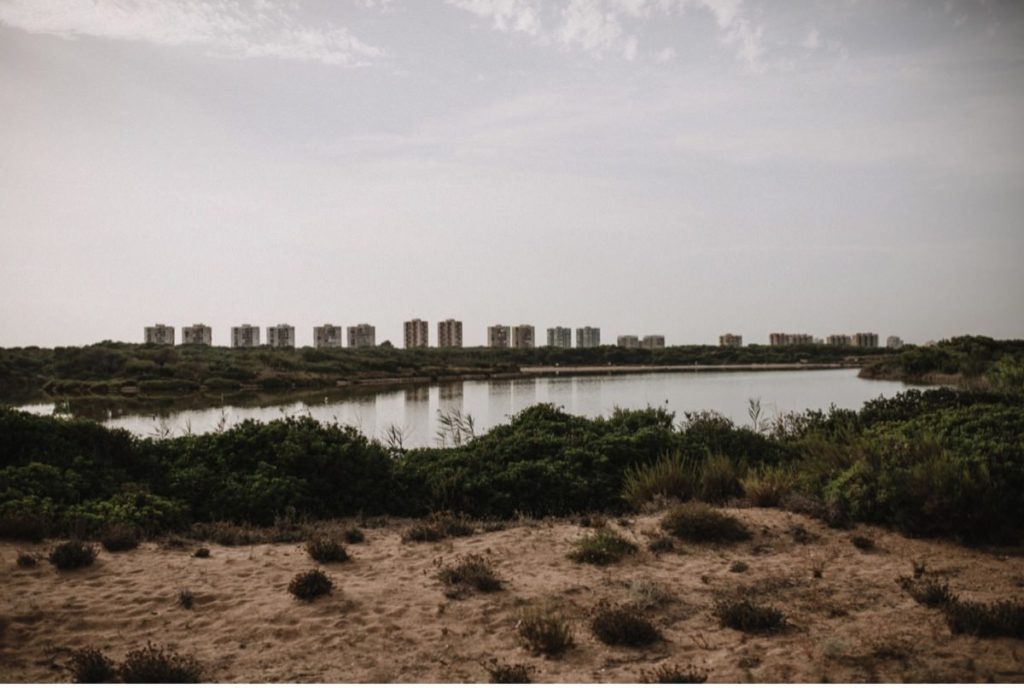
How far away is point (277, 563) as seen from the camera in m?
8.19

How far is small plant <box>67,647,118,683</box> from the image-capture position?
17.0 feet

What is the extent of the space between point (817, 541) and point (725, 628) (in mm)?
3204

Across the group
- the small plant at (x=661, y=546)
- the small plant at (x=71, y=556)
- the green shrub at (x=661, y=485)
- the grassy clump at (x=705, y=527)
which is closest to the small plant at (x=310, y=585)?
the small plant at (x=71, y=556)

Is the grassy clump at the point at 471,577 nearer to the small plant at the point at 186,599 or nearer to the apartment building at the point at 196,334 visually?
the small plant at the point at 186,599

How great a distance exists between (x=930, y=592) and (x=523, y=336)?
144042 mm

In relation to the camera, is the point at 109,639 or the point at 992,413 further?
the point at 992,413

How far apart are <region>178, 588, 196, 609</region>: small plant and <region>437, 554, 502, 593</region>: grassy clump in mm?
2582

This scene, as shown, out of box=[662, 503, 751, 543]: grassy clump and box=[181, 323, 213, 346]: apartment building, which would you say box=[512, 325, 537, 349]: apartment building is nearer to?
box=[181, 323, 213, 346]: apartment building

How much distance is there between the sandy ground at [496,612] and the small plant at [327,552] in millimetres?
121

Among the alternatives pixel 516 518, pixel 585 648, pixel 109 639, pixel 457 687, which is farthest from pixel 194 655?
pixel 516 518

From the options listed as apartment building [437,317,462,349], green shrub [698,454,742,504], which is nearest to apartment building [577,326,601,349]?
apartment building [437,317,462,349]

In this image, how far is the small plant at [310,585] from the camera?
6.89 m

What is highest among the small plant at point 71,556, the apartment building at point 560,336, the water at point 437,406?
the apartment building at point 560,336

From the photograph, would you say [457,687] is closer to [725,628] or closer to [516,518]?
[725,628]
